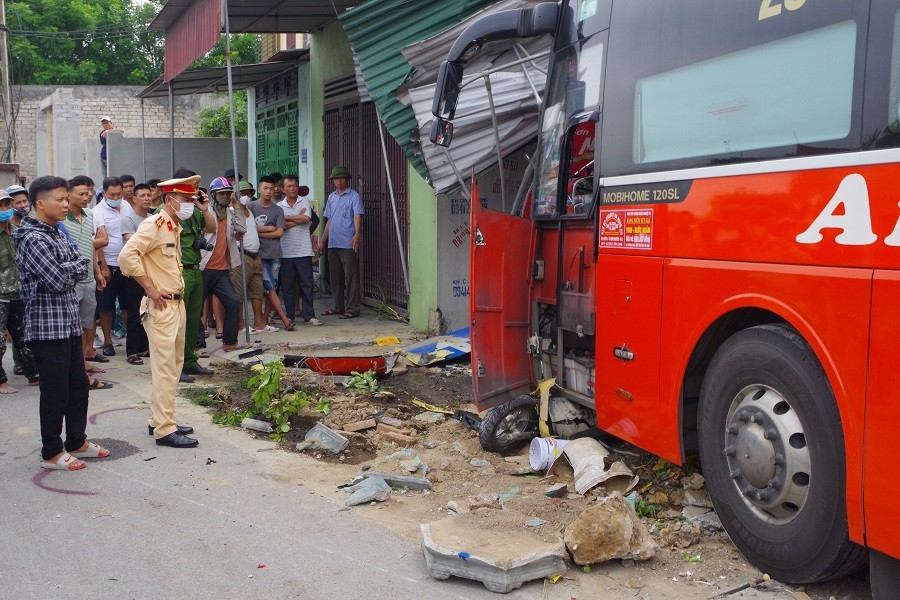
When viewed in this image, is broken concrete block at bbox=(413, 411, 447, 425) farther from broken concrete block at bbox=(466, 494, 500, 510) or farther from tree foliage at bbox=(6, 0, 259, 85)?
tree foliage at bbox=(6, 0, 259, 85)

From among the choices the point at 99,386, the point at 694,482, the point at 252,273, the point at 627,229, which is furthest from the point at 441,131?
the point at 252,273

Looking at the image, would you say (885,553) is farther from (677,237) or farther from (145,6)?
(145,6)

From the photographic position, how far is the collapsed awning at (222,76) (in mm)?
13841

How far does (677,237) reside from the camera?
4.34 m

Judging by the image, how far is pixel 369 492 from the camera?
508 cm

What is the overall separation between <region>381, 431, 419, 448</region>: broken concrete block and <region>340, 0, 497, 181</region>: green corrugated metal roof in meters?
2.99

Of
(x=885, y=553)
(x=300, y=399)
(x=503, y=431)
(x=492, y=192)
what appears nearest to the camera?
(x=885, y=553)

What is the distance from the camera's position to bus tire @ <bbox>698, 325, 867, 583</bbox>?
3496mm

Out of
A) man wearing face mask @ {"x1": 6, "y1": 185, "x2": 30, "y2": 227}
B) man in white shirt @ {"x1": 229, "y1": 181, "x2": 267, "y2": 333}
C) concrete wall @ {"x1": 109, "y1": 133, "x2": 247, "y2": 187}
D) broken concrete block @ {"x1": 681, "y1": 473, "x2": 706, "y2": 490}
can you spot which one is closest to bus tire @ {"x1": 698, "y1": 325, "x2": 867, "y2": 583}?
broken concrete block @ {"x1": 681, "y1": 473, "x2": 706, "y2": 490}

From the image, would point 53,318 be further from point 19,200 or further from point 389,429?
point 19,200

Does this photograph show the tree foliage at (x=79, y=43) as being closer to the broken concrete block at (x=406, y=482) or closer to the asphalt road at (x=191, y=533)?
the asphalt road at (x=191, y=533)

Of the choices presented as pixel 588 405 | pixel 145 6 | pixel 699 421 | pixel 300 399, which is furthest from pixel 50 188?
pixel 145 6

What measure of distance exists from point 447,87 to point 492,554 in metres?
3.23

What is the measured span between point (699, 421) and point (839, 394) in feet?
3.41
